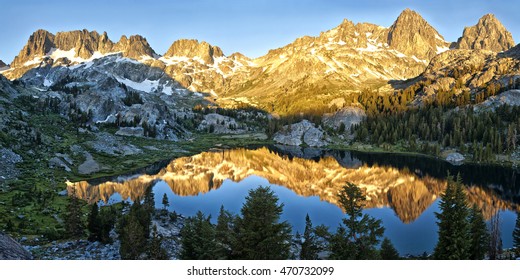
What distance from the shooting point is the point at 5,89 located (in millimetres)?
168125

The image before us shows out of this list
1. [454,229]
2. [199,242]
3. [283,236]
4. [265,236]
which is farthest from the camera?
[199,242]

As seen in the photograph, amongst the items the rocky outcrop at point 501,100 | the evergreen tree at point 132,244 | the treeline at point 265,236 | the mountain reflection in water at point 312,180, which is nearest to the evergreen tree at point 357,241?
the treeline at point 265,236

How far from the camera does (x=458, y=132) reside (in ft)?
522

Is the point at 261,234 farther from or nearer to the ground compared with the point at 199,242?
farther from the ground

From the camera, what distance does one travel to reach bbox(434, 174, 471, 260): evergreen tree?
29.1 meters

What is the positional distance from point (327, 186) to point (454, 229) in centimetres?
7172

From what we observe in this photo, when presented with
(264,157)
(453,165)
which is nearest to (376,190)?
(453,165)

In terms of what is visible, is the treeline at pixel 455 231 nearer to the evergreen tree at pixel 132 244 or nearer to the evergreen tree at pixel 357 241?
the evergreen tree at pixel 357 241

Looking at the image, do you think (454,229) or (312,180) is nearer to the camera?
(454,229)

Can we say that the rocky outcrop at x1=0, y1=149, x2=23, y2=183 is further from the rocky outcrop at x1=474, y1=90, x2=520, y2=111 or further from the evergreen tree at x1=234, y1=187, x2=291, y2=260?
the rocky outcrop at x1=474, y1=90, x2=520, y2=111

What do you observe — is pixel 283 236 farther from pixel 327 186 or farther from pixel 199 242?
pixel 327 186

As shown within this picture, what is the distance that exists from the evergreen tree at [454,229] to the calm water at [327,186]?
21825 millimetres

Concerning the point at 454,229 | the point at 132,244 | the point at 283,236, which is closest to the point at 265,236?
the point at 283,236

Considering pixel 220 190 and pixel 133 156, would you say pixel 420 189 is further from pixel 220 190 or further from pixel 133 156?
pixel 133 156
